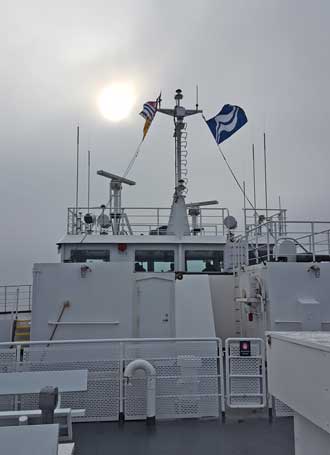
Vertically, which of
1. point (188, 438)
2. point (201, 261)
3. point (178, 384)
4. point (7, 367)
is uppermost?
point (201, 261)

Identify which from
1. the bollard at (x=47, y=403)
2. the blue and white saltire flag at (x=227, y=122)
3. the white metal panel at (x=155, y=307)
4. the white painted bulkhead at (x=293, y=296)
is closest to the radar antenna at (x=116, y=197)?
the blue and white saltire flag at (x=227, y=122)

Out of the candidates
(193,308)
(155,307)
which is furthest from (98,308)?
(193,308)

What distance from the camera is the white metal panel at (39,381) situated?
4.79 meters

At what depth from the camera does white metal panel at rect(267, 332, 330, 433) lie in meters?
1.90

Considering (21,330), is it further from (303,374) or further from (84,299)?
(303,374)

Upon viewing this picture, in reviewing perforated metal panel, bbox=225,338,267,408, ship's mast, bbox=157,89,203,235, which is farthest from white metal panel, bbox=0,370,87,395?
ship's mast, bbox=157,89,203,235

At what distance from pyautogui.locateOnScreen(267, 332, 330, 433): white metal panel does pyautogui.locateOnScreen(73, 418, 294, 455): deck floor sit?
2.37 meters

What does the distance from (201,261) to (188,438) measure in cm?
630

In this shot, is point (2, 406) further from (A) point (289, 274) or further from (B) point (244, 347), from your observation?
(A) point (289, 274)

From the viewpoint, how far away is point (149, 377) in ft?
17.5

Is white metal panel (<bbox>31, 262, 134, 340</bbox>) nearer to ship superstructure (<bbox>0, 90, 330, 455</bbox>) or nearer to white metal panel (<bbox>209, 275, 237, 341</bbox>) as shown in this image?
ship superstructure (<bbox>0, 90, 330, 455</bbox>)

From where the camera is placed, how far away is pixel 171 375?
5.57 meters

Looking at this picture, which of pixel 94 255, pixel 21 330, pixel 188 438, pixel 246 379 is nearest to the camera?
pixel 188 438

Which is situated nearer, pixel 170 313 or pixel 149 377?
pixel 149 377
